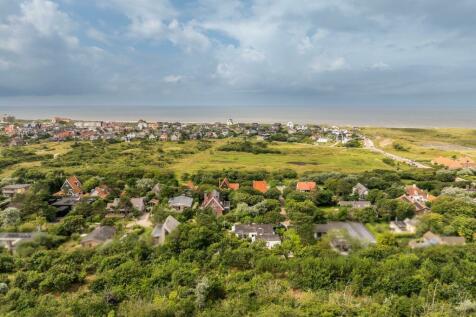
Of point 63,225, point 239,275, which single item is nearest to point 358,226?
point 239,275

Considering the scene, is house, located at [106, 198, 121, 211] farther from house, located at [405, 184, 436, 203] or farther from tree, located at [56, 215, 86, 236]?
house, located at [405, 184, 436, 203]

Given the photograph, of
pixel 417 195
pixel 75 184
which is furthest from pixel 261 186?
pixel 75 184

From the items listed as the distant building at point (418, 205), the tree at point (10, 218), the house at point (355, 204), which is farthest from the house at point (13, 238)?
the distant building at point (418, 205)

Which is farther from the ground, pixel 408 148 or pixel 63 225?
pixel 408 148

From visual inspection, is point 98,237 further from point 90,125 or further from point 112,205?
point 90,125

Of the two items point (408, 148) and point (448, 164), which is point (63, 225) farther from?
point (408, 148)
